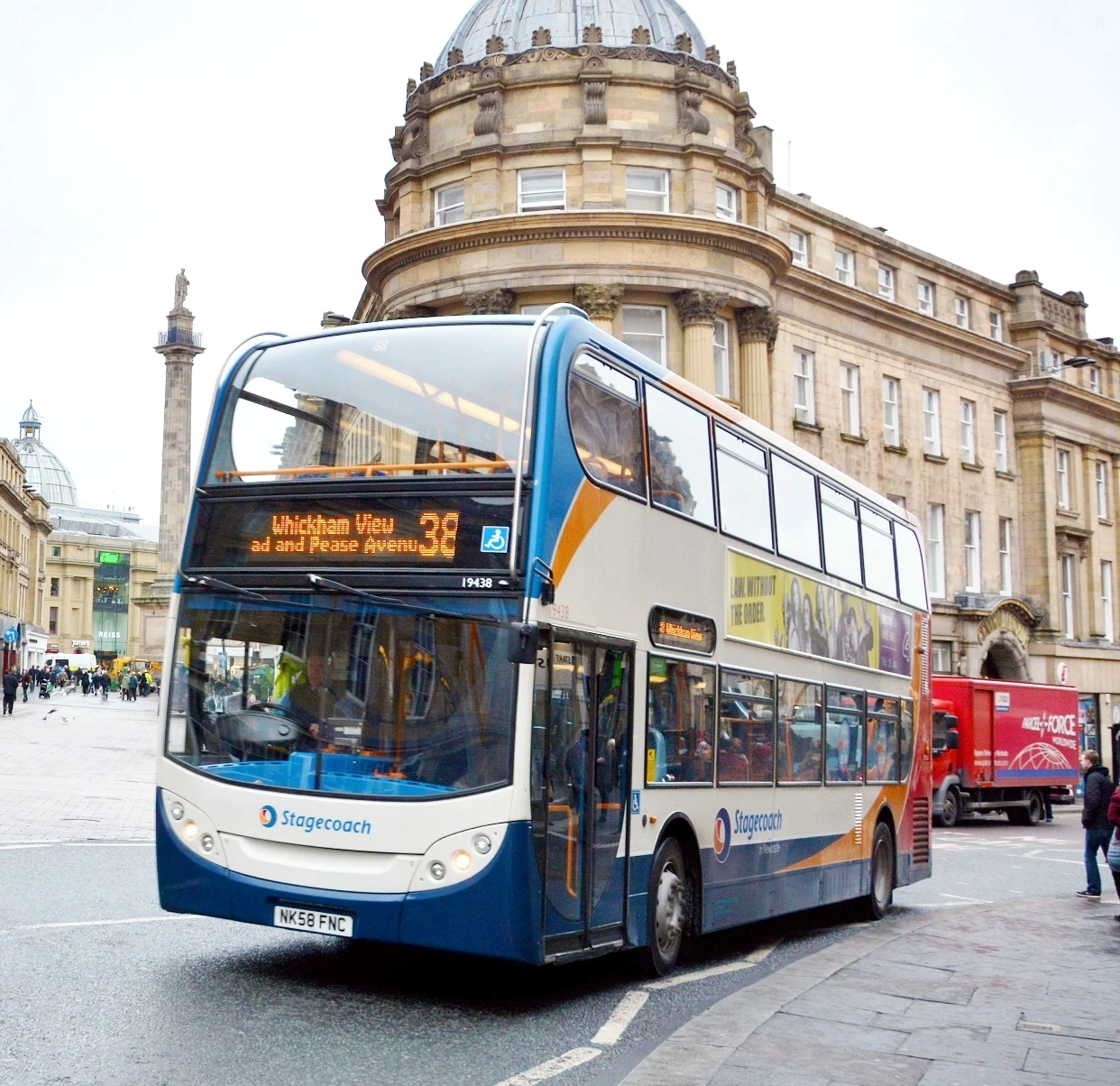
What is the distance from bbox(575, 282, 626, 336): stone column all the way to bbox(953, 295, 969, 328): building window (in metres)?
16.7

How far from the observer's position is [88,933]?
32.8ft

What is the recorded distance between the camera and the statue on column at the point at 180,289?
86.2m

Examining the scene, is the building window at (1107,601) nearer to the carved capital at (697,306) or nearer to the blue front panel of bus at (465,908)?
the carved capital at (697,306)

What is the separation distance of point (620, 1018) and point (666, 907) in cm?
164

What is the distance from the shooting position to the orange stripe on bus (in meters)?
8.52

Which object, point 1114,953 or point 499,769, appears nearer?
point 499,769

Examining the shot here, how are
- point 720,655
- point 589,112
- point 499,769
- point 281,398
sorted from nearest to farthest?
point 499,769
point 281,398
point 720,655
point 589,112

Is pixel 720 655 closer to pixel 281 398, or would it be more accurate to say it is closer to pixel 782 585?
pixel 782 585

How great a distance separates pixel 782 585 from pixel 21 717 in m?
46.0

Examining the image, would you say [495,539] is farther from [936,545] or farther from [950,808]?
[936,545]

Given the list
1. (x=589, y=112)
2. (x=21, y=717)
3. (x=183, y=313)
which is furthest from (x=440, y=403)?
(x=183, y=313)

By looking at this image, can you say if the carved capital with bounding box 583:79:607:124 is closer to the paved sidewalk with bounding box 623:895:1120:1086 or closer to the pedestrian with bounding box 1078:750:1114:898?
the pedestrian with bounding box 1078:750:1114:898

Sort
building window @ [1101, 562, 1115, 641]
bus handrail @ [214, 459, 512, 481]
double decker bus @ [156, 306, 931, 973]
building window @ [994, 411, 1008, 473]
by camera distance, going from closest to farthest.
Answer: double decker bus @ [156, 306, 931, 973]
bus handrail @ [214, 459, 512, 481]
building window @ [994, 411, 1008, 473]
building window @ [1101, 562, 1115, 641]

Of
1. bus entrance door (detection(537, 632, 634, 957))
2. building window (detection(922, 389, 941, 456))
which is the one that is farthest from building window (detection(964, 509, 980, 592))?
bus entrance door (detection(537, 632, 634, 957))
